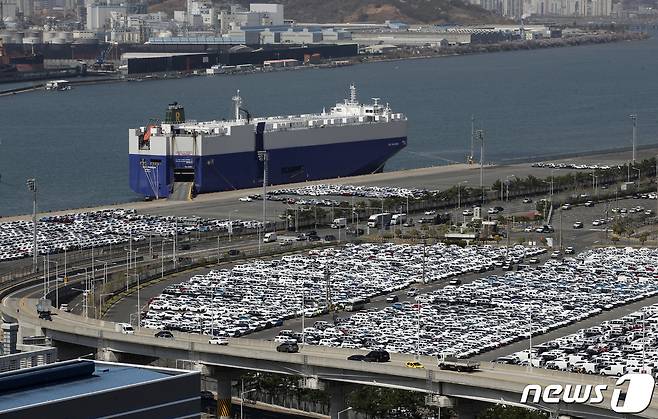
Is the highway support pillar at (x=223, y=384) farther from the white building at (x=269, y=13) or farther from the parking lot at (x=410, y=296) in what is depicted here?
the white building at (x=269, y=13)

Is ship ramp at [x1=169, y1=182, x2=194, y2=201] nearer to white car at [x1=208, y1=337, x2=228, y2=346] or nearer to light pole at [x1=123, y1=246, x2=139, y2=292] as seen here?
light pole at [x1=123, y1=246, x2=139, y2=292]

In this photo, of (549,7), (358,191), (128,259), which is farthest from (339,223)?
(549,7)

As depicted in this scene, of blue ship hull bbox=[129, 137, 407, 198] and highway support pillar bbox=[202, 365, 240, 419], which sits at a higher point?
highway support pillar bbox=[202, 365, 240, 419]

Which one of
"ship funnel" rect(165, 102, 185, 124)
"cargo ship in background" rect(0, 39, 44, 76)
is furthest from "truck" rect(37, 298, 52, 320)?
"cargo ship in background" rect(0, 39, 44, 76)

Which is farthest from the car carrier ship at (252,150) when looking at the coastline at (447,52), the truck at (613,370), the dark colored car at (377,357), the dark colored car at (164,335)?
the coastline at (447,52)

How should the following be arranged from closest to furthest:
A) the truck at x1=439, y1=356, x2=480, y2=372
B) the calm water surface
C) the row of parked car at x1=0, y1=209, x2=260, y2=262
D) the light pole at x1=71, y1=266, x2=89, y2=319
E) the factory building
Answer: the truck at x1=439, y1=356, x2=480, y2=372, the light pole at x1=71, y1=266, x2=89, y2=319, the row of parked car at x1=0, y1=209, x2=260, y2=262, the calm water surface, the factory building

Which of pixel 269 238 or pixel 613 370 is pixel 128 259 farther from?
pixel 613 370

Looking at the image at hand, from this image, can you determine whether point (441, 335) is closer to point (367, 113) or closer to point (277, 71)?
point (367, 113)
